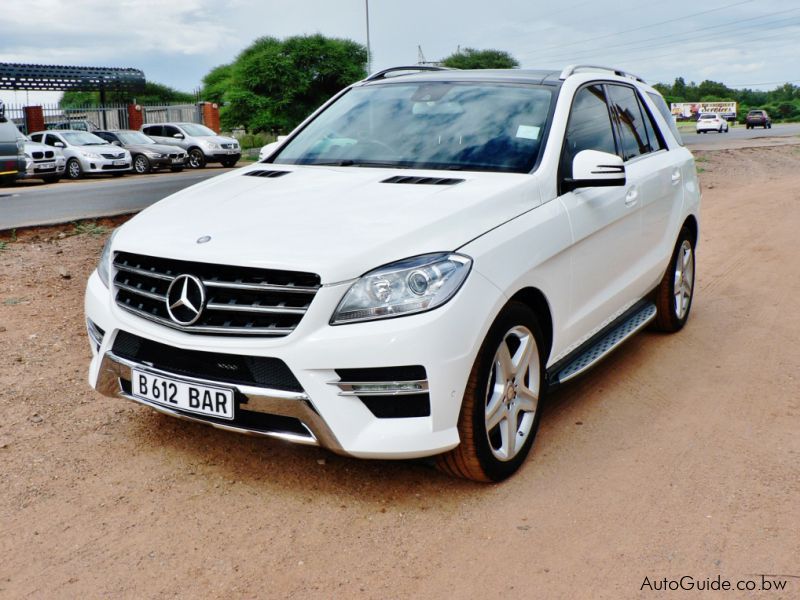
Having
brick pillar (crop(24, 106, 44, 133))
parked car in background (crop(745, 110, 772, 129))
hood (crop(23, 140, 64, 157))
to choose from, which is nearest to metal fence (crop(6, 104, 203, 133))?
brick pillar (crop(24, 106, 44, 133))

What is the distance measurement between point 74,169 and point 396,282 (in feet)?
79.8

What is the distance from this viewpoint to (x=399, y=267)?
3.12 meters

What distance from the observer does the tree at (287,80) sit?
168 feet

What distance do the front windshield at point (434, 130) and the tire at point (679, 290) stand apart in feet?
6.37

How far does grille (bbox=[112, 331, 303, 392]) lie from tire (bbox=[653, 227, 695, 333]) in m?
3.46

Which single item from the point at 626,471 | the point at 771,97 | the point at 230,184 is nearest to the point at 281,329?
the point at 230,184

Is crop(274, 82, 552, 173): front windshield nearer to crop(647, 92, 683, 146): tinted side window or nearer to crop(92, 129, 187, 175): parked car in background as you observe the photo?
crop(647, 92, 683, 146): tinted side window

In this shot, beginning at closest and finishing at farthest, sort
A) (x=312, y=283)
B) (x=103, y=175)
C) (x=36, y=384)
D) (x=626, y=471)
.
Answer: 1. (x=312, y=283)
2. (x=626, y=471)
3. (x=36, y=384)
4. (x=103, y=175)

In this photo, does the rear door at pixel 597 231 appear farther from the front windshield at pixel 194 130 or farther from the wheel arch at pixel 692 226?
the front windshield at pixel 194 130

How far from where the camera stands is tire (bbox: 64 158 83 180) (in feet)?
81.3

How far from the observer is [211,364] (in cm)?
322

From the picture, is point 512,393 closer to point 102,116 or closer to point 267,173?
point 267,173

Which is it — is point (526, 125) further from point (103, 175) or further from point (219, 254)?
point (103, 175)

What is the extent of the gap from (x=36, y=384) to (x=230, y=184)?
5.77ft
